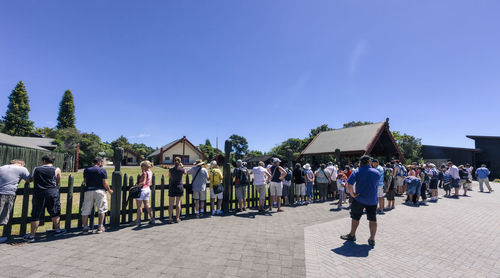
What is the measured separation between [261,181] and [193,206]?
255cm

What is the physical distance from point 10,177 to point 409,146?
133ft

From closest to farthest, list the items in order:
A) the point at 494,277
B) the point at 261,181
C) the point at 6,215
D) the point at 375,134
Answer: the point at 494,277 < the point at 6,215 < the point at 261,181 < the point at 375,134

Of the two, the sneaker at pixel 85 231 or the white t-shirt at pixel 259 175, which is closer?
the sneaker at pixel 85 231

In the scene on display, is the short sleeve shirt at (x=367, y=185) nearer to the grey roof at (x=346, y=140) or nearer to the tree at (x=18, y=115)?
the grey roof at (x=346, y=140)

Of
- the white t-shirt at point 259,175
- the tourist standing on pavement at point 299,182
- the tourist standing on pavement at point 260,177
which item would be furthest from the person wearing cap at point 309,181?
the white t-shirt at point 259,175

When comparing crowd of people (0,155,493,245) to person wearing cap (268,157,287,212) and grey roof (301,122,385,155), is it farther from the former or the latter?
grey roof (301,122,385,155)

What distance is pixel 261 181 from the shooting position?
7.66 m

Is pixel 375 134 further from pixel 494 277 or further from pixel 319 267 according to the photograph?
pixel 319 267

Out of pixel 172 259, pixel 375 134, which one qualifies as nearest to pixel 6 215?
pixel 172 259

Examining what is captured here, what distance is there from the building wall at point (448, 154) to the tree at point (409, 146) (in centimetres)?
157

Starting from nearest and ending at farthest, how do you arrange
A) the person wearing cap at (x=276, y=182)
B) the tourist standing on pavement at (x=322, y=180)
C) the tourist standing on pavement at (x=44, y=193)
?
1. the tourist standing on pavement at (x=44, y=193)
2. the person wearing cap at (x=276, y=182)
3. the tourist standing on pavement at (x=322, y=180)

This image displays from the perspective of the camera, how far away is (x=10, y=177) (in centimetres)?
445

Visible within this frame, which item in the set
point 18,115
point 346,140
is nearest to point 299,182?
point 346,140

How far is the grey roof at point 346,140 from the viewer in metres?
15.3
